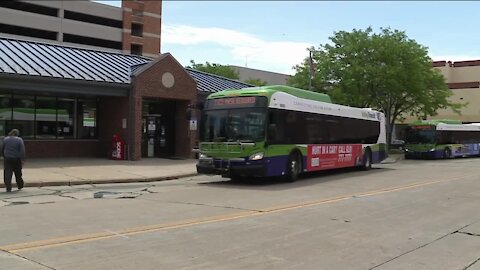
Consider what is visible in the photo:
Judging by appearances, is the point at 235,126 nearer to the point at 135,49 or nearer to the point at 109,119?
the point at 109,119

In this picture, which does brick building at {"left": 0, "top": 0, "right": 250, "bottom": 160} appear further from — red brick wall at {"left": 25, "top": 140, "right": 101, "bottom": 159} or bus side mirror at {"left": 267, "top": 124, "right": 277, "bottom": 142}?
bus side mirror at {"left": 267, "top": 124, "right": 277, "bottom": 142}

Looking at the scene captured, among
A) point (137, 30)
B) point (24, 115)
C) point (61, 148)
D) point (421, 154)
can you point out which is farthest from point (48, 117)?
point (137, 30)

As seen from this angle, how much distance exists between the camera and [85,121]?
2648cm

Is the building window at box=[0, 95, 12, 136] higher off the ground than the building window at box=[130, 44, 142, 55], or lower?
lower

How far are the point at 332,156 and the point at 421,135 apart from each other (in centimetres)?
2092

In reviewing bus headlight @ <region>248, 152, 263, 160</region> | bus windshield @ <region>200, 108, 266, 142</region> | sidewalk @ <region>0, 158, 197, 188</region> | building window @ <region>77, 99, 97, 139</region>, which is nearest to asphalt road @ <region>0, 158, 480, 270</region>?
bus headlight @ <region>248, 152, 263, 160</region>

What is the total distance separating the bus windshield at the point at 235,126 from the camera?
17.3 m

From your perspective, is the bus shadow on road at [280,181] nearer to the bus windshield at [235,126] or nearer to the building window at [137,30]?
the bus windshield at [235,126]

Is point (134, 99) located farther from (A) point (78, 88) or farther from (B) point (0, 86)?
(B) point (0, 86)

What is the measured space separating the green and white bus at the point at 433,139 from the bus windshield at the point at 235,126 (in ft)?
86.0

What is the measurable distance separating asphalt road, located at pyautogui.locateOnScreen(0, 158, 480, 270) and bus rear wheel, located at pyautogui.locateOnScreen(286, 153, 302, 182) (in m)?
2.35

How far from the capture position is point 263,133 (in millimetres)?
17203

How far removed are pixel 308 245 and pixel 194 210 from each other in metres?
3.92

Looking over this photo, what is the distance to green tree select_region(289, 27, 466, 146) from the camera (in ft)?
128
